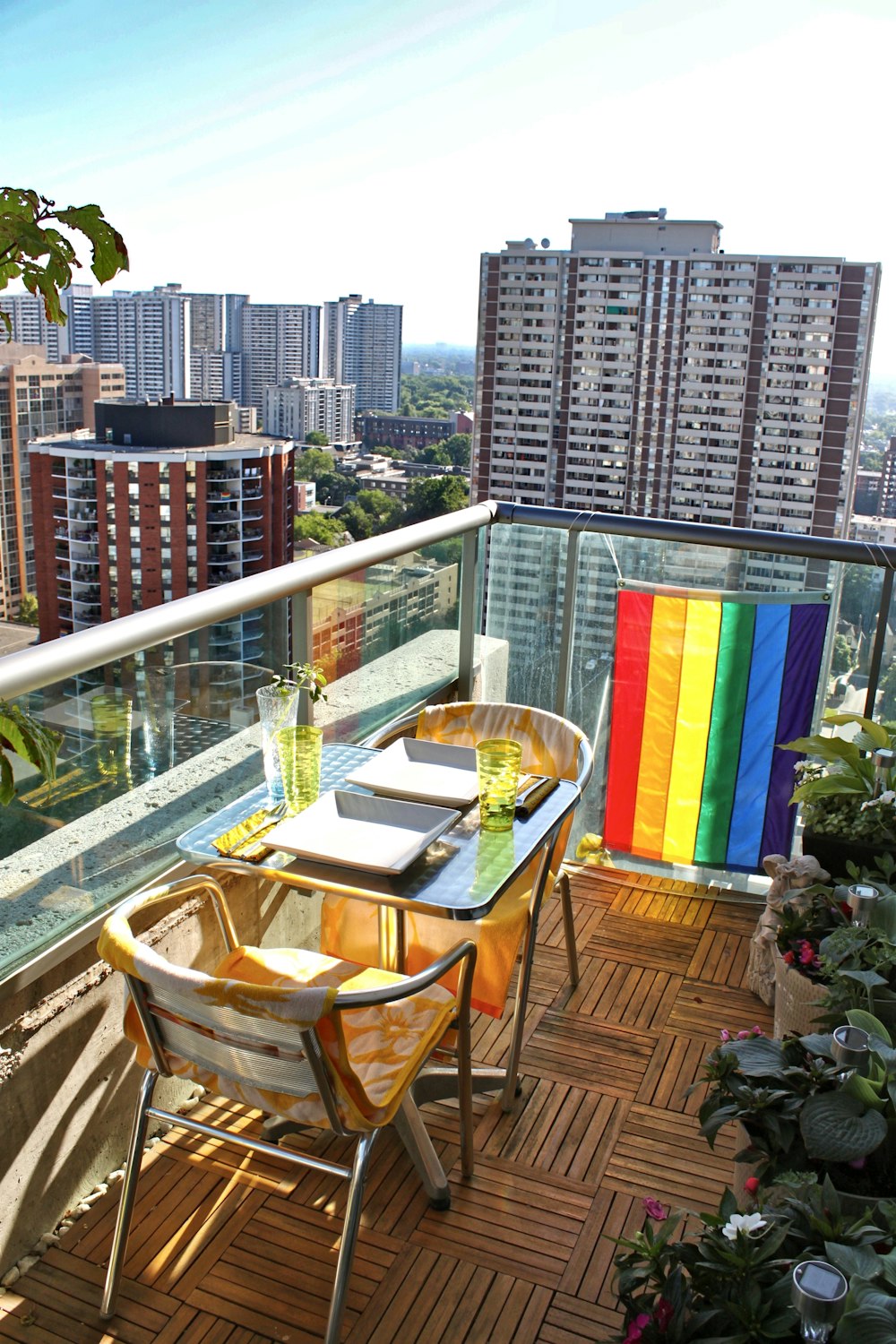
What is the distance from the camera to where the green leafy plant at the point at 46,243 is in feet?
4.15

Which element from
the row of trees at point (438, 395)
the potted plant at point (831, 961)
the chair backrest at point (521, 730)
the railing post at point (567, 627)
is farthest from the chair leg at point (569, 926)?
the row of trees at point (438, 395)

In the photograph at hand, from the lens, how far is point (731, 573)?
10.6 feet

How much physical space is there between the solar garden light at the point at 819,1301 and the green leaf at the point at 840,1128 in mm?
329

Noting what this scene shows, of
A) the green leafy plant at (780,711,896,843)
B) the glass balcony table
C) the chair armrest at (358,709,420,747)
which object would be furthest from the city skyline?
the glass balcony table

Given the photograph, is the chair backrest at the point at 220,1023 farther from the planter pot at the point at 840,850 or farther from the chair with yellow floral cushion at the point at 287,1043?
the planter pot at the point at 840,850

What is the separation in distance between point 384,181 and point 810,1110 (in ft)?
237

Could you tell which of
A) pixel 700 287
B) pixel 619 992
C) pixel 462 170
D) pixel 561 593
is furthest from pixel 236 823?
pixel 462 170

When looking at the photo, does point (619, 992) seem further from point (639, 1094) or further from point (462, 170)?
point (462, 170)

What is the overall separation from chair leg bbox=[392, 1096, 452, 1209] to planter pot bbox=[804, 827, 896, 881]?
119cm

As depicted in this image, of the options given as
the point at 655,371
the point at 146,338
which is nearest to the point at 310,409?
the point at 146,338

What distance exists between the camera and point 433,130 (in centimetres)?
6581

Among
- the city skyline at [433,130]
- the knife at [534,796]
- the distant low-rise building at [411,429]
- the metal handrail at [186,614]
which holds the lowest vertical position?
the distant low-rise building at [411,429]

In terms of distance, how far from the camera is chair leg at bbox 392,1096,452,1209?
200cm

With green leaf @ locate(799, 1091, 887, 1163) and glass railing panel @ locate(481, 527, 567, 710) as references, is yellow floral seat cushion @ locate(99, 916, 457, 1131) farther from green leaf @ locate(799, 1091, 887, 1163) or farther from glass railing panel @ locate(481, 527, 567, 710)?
glass railing panel @ locate(481, 527, 567, 710)
